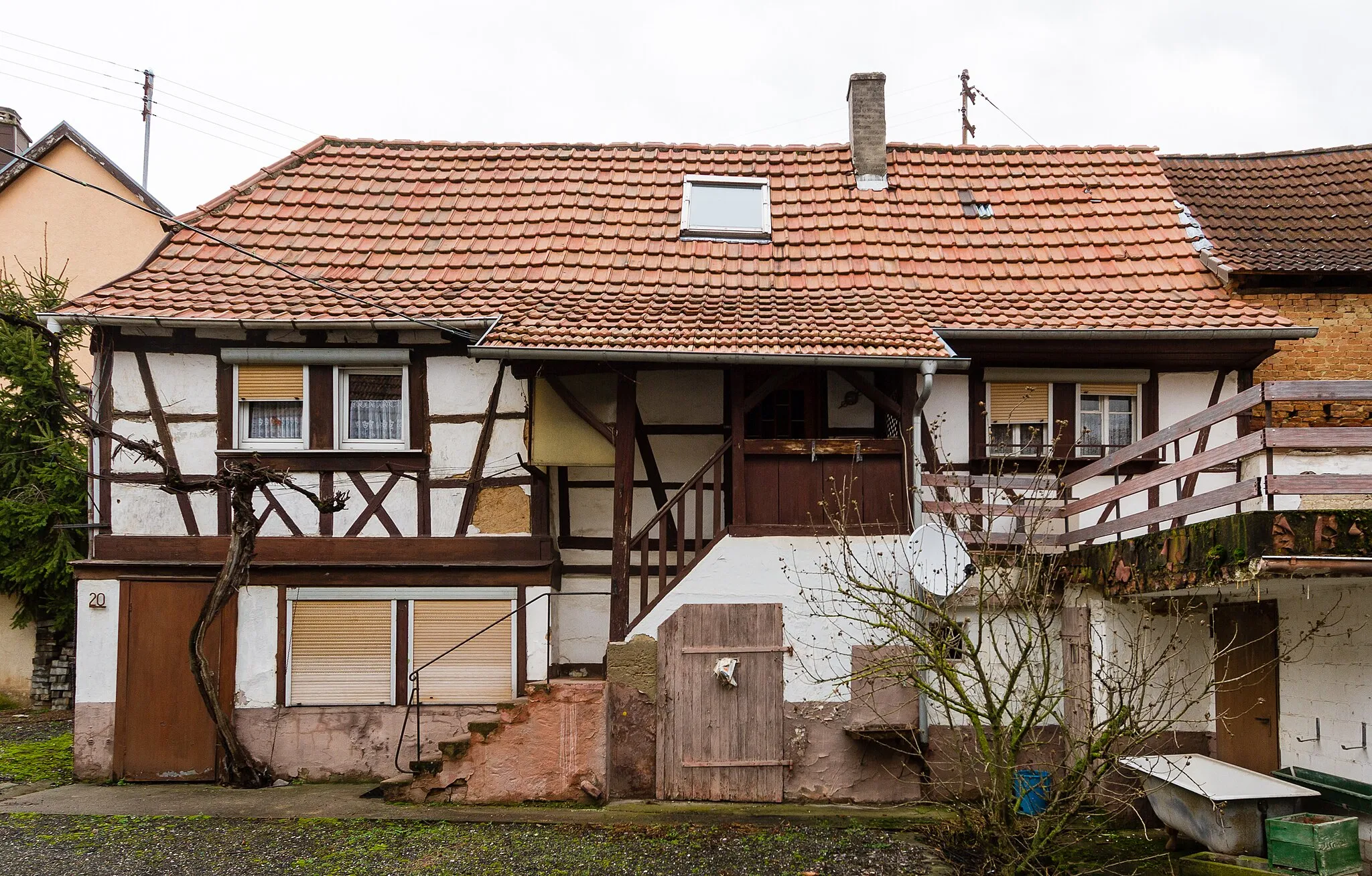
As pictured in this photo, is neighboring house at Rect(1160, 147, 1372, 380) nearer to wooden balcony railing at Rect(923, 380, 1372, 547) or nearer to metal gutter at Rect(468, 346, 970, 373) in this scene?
wooden balcony railing at Rect(923, 380, 1372, 547)

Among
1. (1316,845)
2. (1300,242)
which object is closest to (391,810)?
(1316,845)

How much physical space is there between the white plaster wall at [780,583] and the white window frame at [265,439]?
3.83 metres

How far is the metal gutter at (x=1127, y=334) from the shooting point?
10086mm

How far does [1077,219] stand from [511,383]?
6786mm

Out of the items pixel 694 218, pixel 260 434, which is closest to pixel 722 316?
pixel 694 218

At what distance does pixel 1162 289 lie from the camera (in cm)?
1117

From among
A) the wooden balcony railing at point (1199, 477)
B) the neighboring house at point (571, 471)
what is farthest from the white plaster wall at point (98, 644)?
the wooden balcony railing at point (1199, 477)

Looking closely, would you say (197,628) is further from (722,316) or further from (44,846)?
(722,316)

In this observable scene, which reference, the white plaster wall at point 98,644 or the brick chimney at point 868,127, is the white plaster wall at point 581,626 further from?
the brick chimney at point 868,127

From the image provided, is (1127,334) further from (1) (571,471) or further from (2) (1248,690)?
(1) (571,471)

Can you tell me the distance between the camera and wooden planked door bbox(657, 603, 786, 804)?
948cm

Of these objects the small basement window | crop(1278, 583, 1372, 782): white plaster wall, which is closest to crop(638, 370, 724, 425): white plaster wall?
the small basement window

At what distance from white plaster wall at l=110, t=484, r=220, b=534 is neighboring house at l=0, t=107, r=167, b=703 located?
8.92m

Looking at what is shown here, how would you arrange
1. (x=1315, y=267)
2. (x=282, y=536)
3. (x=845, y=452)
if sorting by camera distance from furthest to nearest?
(x=1315, y=267) < (x=282, y=536) < (x=845, y=452)
